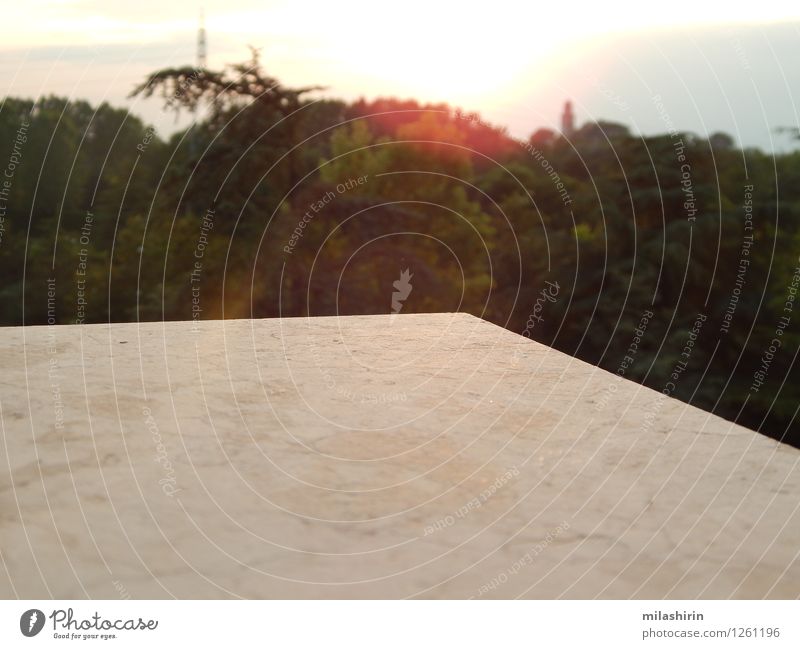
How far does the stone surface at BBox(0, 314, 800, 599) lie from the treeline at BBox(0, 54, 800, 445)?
1207 cm

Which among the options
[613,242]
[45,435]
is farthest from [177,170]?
[45,435]

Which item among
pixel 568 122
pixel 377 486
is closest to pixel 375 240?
pixel 568 122

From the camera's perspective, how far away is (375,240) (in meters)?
18.2

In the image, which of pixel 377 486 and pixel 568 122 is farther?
pixel 568 122

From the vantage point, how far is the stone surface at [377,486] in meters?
1.25

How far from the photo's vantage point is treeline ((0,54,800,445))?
1530cm

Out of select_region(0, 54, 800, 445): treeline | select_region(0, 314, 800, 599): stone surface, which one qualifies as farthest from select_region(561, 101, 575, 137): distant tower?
select_region(0, 314, 800, 599): stone surface

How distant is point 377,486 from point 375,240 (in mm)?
16735

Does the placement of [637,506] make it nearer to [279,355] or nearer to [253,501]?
[253,501]

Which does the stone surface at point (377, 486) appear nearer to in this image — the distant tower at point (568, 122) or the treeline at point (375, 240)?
the treeline at point (375, 240)

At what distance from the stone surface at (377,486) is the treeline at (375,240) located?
475 inches

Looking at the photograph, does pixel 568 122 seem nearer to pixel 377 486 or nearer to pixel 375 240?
pixel 375 240

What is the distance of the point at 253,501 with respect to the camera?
1.48 m

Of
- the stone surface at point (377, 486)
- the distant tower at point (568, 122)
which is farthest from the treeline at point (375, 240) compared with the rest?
the stone surface at point (377, 486)
